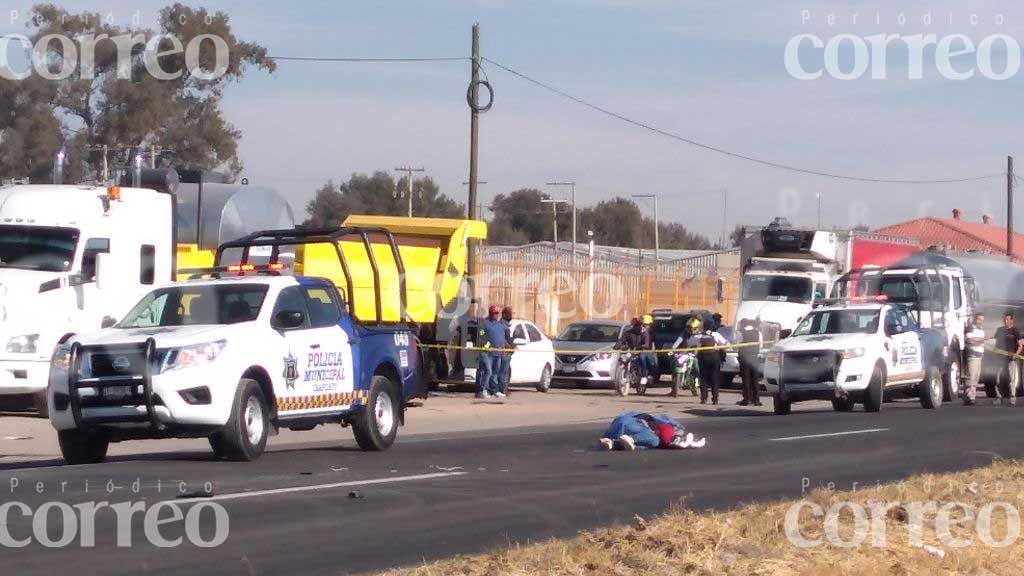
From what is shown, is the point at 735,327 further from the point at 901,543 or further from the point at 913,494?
the point at 901,543

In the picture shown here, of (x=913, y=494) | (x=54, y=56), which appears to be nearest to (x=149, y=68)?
(x=54, y=56)

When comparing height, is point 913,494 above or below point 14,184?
below

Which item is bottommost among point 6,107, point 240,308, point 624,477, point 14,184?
point 624,477

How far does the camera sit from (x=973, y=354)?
2794cm

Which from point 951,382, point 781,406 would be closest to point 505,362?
point 781,406

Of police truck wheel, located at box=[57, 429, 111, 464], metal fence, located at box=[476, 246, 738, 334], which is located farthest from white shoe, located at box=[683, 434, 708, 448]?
metal fence, located at box=[476, 246, 738, 334]

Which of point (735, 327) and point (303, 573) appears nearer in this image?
point (303, 573)

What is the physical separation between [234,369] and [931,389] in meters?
16.4

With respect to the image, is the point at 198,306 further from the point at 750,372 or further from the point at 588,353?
the point at 588,353

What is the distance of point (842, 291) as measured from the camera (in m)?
30.6

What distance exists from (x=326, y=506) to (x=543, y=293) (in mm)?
30078

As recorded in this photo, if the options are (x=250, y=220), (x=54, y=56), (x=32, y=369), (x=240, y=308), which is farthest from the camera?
(x=54, y=56)

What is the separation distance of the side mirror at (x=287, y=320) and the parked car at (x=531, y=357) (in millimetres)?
13382

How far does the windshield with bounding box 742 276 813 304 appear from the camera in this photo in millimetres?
33344
